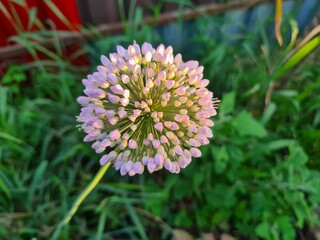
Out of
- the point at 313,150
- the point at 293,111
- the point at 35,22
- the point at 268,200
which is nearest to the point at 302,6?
the point at 293,111


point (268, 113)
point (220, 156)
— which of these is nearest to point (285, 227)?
point (220, 156)

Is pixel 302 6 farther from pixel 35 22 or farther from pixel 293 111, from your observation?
pixel 35 22

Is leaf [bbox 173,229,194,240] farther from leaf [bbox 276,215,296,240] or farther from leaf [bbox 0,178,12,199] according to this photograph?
leaf [bbox 0,178,12,199]

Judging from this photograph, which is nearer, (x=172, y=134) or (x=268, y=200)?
(x=172, y=134)

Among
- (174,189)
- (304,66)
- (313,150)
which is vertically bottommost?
(174,189)

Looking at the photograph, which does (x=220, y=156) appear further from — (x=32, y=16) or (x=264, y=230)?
(x=32, y=16)

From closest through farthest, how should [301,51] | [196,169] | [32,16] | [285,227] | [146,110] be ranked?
[146,110], [301,51], [285,227], [196,169], [32,16]

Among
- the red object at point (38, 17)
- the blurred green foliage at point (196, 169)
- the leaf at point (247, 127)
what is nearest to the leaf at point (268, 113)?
the blurred green foliage at point (196, 169)
